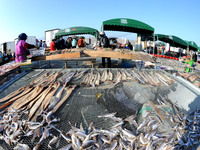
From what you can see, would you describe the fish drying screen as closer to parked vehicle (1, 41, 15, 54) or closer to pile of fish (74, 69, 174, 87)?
pile of fish (74, 69, 174, 87)

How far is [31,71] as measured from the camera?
4609mm

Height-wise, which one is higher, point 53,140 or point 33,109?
point 33,109

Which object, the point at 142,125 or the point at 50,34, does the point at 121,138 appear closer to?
the point at 142,125

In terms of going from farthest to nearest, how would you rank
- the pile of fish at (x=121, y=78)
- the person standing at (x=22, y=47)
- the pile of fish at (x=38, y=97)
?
the person standing at (x=22, y=47), the pile of fish at (x=121, y=78), the pile of fish at (x=38, y=97)

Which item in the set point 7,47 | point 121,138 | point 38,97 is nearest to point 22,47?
point 38,97

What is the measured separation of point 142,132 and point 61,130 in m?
1.37

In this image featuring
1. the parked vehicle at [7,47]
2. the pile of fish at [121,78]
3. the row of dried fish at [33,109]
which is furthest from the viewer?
the parked vehicle at [7,47]

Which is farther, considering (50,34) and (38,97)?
(50,34)

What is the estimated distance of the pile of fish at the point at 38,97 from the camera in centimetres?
263

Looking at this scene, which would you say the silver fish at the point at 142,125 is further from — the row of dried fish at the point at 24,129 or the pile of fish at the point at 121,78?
the pile of fish at the point at 121,78

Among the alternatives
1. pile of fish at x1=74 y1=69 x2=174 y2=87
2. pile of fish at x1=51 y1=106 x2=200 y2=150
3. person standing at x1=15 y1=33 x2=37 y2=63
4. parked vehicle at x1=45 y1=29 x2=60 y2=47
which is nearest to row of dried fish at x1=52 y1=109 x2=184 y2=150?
pile of fish at x1=51 y1=106 x2=200 y2=150

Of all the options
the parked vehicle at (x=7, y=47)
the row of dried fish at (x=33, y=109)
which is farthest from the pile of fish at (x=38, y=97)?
the parked vehicle at (x=7, y=47)

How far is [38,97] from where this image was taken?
117 inches

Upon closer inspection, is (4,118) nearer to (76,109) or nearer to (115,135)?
(76,109)
